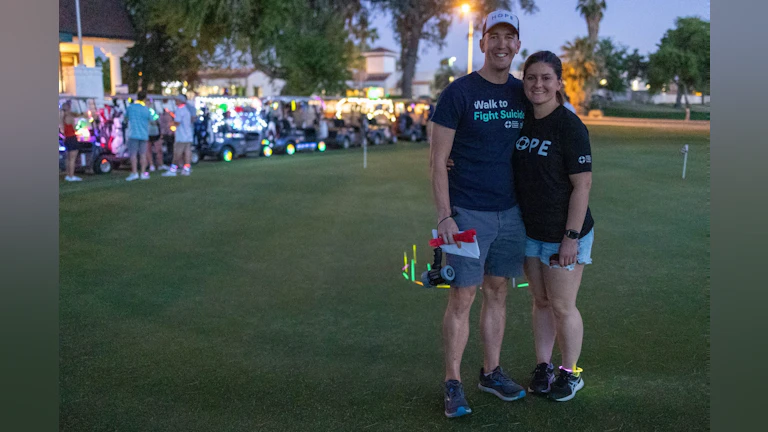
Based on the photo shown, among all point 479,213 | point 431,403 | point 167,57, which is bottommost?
point 431,403

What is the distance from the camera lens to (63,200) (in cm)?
1134

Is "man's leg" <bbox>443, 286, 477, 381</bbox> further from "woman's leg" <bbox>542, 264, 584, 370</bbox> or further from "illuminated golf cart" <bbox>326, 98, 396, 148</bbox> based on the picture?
"illuminated golf cart" <bbox>326, 98, 396, 148</bbox>

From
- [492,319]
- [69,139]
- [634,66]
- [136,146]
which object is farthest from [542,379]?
[634,66]

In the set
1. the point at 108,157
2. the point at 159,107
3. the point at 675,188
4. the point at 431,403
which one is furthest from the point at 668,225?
the point at 159,107

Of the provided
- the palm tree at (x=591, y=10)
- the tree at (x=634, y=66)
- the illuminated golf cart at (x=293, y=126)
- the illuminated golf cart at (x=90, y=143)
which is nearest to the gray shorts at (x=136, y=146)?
the illuminated golf cart at (x=90, y=143)

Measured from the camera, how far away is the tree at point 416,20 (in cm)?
3916

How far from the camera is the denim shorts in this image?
3676 mm

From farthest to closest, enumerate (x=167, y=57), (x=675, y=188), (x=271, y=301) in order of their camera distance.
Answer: (x=167, y=57) < (x=675, y=188) < (x=271, y=301)

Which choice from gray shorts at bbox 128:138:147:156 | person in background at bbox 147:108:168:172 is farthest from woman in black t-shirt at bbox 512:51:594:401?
person in background at bbox 147:108:168:172

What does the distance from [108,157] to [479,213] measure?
14888mm

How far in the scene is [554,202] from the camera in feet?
12.0

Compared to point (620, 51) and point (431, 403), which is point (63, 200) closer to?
point (431, 403)

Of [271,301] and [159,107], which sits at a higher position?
[159,107]

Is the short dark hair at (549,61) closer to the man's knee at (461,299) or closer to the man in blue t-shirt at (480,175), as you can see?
the man in blue t-shirt at (480,175)
